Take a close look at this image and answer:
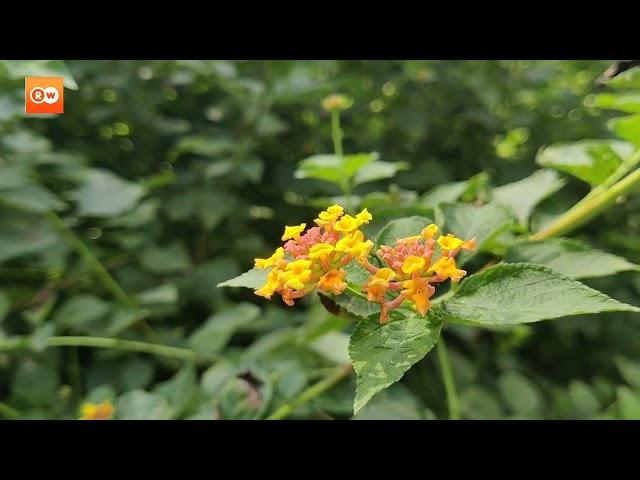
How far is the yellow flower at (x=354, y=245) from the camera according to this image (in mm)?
328

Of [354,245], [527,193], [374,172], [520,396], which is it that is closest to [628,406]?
[520,396]

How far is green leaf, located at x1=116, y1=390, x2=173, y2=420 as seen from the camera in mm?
584

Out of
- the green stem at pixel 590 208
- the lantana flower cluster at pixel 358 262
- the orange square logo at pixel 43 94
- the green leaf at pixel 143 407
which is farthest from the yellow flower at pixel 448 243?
the orange square logo at pixel 43 94

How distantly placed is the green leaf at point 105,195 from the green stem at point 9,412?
26cm

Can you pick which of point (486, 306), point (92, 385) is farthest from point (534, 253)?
point (92, 385)

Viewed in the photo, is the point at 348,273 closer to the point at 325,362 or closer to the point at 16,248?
the point at 325,362

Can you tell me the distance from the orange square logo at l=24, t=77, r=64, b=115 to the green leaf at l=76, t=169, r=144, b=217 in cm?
13

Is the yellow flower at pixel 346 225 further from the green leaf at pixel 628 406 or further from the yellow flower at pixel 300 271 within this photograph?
the green leaf at pixel 628 406

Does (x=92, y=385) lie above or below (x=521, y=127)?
below

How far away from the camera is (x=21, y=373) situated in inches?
28.1

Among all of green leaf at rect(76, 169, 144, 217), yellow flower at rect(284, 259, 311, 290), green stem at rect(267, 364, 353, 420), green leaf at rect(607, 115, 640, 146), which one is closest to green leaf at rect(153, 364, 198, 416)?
green stem at rect(267, 364, 353, 420)

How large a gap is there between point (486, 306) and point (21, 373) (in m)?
0.61

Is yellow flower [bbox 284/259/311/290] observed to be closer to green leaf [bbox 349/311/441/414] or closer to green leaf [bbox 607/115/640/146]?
green leaf [bbox 349/311/441/414]
